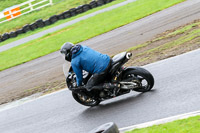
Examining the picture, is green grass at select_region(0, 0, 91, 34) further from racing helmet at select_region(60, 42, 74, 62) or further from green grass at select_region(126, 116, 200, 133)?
green grass at select_region(126, 116, 200, 133)

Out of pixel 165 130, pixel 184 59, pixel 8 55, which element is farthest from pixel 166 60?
pixel 8 55

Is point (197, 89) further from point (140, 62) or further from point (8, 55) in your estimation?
point (8, 55)

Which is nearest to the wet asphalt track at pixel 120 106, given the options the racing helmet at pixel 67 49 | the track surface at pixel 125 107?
the track surface at pixel 125 107

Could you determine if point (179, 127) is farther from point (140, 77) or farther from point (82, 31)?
point (82, 31)

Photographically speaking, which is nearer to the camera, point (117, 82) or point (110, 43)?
point (117, 82)

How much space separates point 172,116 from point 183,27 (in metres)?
8.28

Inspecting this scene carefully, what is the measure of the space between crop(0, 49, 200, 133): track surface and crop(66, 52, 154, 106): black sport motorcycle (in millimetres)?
243

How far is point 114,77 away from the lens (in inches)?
343

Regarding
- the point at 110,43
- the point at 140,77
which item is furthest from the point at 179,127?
the point at 110,43

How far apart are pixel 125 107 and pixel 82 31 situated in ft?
44.1

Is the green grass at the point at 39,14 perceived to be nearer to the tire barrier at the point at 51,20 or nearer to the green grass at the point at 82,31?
the tire barrier at the point at 51,20

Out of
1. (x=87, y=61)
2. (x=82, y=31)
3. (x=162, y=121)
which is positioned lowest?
(x=82, y=31)

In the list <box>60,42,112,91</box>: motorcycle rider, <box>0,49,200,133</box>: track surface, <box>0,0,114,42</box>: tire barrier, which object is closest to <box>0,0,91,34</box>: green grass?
<box>0,0,114,42</box>: tire barrier

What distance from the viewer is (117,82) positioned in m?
8.71
